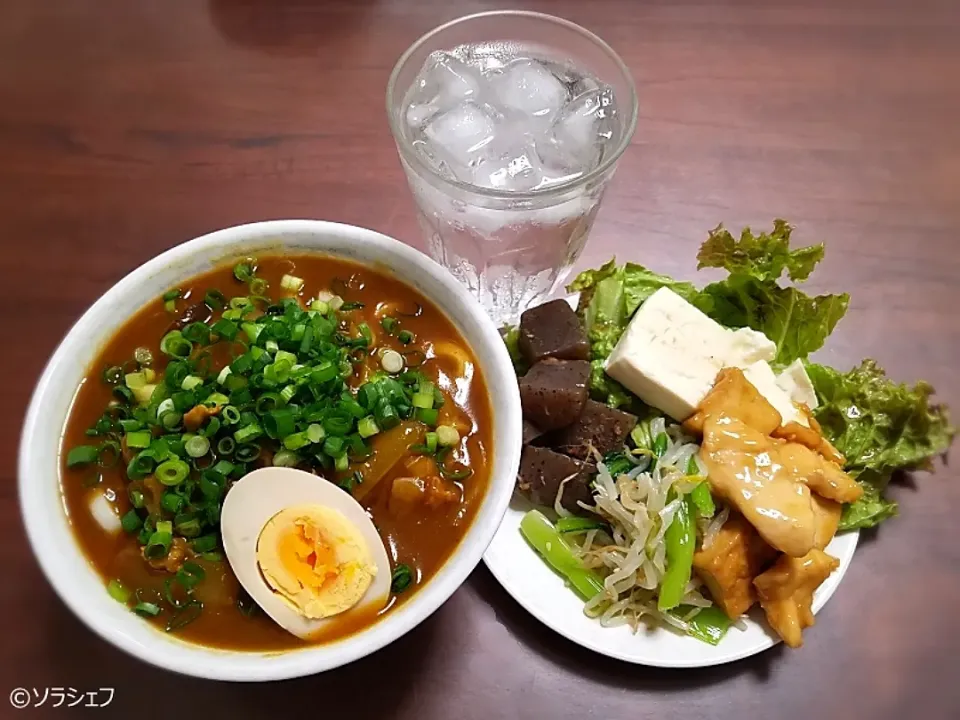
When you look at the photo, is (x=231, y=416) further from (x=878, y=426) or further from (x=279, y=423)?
(x=878, y=426)

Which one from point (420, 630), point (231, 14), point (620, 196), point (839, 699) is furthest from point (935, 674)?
point (231, 14)

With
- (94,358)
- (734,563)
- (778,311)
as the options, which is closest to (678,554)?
(734,563)

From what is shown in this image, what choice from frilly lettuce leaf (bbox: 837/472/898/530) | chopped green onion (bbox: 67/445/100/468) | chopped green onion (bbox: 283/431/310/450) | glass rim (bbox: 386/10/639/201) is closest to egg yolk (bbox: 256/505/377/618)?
chopped green onion (bbox: 283/431/310/450)

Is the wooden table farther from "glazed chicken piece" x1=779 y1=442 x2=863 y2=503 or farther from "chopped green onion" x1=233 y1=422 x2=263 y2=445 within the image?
"chopped green onion" x1=233 y1=422 x2=263 y2=445

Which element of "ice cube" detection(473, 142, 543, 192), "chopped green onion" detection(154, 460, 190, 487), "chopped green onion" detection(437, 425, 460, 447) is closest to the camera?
"chopped green onion" detection(154, 460, 190, 487)

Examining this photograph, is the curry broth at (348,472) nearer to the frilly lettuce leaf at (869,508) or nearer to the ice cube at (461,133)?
the ice cube at (461,133)
